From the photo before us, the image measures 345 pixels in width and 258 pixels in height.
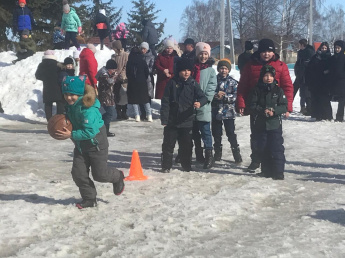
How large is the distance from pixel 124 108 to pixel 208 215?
9.12 meters

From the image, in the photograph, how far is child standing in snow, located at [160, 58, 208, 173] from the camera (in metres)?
7.15

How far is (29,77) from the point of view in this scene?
17125mm

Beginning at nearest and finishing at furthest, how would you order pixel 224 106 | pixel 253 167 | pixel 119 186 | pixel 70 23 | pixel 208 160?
pixel 119 186, pixel 253 167, pixel 208 160, pixel 224 106, pixel 70 23

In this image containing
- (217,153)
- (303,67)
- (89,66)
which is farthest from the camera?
→ (303,67)

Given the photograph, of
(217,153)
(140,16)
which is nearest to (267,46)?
(217,153)

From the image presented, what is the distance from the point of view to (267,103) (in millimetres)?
6812

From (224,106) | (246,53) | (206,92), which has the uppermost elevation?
(246,53)

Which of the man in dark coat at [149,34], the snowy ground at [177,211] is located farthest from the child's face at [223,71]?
the man in dark coat at [149,34]

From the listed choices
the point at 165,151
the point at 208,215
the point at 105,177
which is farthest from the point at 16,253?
the point at 165,151

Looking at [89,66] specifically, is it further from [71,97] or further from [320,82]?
[320,82]

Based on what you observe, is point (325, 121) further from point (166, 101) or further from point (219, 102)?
point (166, 101)

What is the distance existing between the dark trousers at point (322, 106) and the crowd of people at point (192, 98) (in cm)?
3

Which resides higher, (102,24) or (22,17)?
(22,17)

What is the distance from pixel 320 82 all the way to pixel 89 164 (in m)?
9.10
